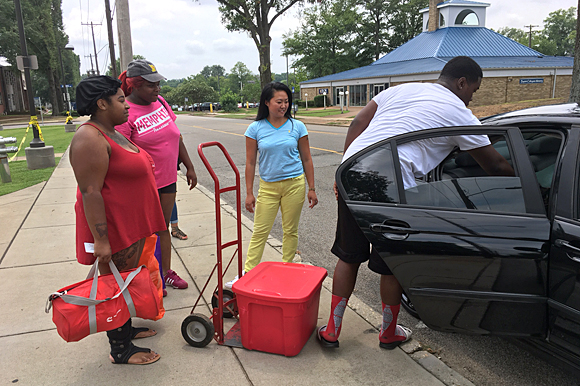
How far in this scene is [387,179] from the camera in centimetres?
252

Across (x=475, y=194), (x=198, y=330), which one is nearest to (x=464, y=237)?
(x=475, y=194)

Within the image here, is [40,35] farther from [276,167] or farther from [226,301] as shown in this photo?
[226,301]

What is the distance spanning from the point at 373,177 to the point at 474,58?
127 ft

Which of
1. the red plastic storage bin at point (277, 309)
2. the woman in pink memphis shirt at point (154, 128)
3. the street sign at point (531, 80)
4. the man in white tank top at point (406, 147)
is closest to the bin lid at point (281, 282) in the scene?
the red plastic storage bin at point (277, 309)

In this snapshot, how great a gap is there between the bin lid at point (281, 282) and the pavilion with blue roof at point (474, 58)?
32.3 m

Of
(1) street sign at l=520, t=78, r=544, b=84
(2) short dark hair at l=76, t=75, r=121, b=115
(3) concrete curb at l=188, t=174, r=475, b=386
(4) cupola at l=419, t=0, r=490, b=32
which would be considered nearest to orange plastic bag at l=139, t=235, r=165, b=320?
(2) short dark hair at l=76, t=75, r=121, b=115

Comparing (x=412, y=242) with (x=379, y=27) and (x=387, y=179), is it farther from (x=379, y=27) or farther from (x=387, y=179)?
(x=379, y=27)

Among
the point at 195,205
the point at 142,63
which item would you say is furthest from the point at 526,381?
the point at 195,205

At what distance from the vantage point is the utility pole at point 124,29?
9227 mm

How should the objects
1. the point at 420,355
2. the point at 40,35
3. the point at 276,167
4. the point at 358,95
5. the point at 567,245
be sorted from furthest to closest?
the point at 40,35 < the point at 358,95 < the point at 276,167 < the point at 420,355 < the point at 567,245

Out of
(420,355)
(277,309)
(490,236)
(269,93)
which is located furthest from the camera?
(269,93)

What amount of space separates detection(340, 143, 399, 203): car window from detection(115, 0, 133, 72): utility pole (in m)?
8.05

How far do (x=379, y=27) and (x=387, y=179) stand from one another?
65.7m

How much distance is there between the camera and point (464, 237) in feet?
7.41
